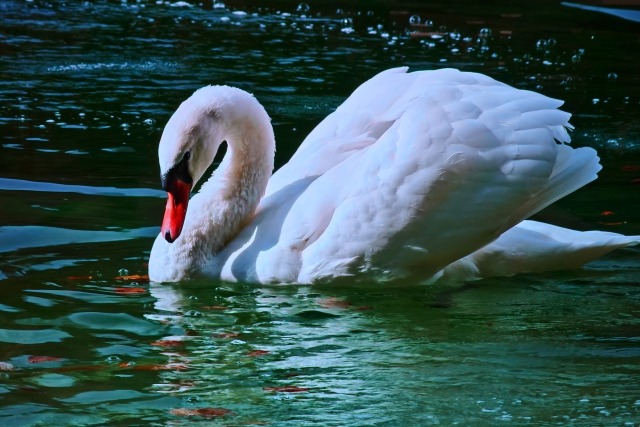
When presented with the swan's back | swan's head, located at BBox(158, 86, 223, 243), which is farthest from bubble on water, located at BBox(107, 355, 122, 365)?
the swan's back

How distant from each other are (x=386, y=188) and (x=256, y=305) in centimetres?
87

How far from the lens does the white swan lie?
5988 millimetres

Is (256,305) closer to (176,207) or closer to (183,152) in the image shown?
(176,207)

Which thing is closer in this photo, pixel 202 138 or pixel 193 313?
pixel 193 313

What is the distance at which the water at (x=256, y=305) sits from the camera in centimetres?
479

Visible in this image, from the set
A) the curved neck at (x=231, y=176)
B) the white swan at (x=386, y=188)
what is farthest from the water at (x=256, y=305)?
the curved neck at (x=231, y=176)

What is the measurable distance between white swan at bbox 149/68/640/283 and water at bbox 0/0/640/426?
16 centimetres

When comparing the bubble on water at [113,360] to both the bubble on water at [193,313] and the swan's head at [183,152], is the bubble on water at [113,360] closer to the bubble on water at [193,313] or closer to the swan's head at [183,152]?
the bubble on water at [193,313]

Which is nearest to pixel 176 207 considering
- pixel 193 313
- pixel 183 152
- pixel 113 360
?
pixel 183 152

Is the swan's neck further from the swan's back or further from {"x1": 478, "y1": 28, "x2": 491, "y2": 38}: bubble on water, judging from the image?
{"x1": 478, "y1": 28, "x2": 491, "y2": 38}: bubble on water

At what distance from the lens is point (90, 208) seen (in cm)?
783

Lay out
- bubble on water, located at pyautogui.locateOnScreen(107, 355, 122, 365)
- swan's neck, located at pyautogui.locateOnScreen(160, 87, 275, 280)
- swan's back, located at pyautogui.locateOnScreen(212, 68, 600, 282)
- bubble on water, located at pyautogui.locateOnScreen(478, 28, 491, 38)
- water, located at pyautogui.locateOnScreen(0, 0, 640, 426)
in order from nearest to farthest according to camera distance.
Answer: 1. water, located at pyautogui.locateOnScreen(0, 0, 640, 426)
2. bubble on water, located at pyautogui.locateOnScreen(107, 355, 122, 365)
3. swan's back, located at pyautogui.locateOnScreen(212, 68, 600, 282)
4. swan's neck, located at pyautogui.locateOnScreen(160, 87, 275, 280)
5. bubble on water, located at pyautogui.locateOnScreen(478, 28, 491, 38)

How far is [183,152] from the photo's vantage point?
250 inches

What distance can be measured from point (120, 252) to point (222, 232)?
2.49ft
